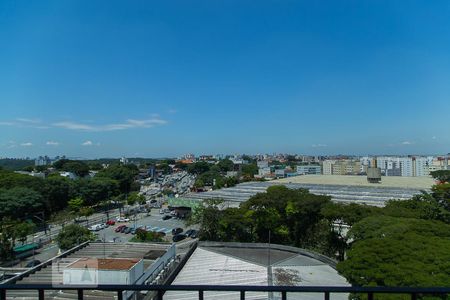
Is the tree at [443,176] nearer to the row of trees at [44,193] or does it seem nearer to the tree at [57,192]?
the row of trees at [44,193]

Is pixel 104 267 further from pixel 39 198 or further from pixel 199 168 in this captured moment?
pixel 199 168

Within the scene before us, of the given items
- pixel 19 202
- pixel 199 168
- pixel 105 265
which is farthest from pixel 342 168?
pixel 105 265

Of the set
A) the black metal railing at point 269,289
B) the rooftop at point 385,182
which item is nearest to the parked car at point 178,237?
the rooftop at point 385,182

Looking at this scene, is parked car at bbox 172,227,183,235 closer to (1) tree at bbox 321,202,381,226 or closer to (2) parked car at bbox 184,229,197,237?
(2) parked car at bbox 184,229,197,237

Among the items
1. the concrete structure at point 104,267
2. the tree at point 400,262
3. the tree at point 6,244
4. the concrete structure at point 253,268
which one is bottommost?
the tree at point 6,244

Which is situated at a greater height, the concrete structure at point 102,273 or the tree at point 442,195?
the tree at point 442,195

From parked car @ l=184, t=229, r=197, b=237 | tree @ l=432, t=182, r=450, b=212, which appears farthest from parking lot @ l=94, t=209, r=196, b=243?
tree @ l=432, t=182, r=450, b=212
